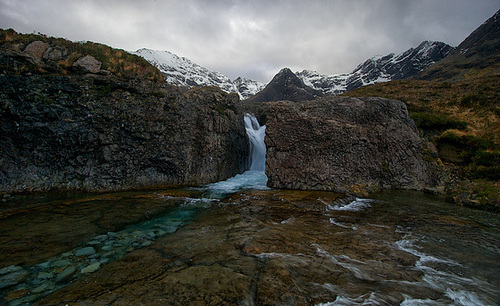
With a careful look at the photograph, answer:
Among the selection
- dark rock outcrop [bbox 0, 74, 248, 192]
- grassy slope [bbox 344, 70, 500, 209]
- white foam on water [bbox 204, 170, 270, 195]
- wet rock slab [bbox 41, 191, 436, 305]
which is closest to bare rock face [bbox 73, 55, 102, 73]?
dark rock outcrop [bbox 0, 74, 248, 192]

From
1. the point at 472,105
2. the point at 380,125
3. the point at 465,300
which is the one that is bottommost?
the point at 465,300

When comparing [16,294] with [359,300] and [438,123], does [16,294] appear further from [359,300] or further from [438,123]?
[438,123]

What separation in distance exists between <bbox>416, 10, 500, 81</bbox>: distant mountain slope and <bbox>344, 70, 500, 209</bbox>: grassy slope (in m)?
37.4

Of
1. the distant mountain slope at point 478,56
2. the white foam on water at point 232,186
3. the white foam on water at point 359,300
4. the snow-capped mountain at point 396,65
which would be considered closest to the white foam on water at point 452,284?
the white foam on water at point 359,300

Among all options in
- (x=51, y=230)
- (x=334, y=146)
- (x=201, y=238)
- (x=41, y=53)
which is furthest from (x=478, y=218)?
(x=41, y=53)

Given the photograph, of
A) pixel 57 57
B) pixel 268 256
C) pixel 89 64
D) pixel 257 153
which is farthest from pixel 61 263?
pixel 257 153

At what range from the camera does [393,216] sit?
782 cm

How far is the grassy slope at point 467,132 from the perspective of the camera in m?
11.0

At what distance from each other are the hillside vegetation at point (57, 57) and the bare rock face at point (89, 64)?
11.2 inches

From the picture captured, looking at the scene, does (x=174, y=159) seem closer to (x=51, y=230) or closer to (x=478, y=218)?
(x=51, y=230)

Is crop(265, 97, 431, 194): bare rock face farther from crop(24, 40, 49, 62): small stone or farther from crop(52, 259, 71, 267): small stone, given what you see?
crop(24, 40, 49, 62): small stone

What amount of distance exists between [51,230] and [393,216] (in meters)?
11.7

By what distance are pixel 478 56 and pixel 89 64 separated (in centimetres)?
9393

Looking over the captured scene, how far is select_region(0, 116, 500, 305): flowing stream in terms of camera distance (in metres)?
3.26
